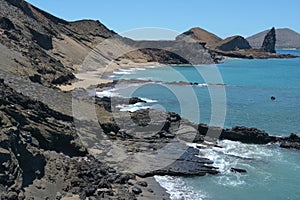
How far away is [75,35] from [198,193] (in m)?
94.6

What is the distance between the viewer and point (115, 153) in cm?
2931

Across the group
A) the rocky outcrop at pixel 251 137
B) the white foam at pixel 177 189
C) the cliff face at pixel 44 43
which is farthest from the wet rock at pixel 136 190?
the cliff face at pixel 44 43

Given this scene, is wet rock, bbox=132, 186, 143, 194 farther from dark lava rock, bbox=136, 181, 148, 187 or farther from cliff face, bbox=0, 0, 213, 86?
cliff face, bbox=0, 0, 213, 86

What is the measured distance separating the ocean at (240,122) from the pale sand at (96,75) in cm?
652

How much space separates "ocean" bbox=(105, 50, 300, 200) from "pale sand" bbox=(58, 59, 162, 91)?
6.52 metres

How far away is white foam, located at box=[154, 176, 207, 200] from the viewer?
23891mm

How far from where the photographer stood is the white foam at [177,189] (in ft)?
78.4

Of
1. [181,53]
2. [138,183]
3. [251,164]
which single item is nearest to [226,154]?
[251,164]

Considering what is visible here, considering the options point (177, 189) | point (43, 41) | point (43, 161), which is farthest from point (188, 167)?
point (43, 41)

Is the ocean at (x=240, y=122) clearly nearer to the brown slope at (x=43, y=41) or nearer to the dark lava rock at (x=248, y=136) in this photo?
the dark lava rock at (x=248, y=136)

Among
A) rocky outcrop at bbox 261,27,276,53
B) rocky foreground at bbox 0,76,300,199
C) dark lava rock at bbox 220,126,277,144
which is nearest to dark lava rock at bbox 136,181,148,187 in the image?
rocky foreground at bbox 0,76,300,199

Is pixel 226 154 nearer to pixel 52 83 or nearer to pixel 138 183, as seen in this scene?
pixel 138 183

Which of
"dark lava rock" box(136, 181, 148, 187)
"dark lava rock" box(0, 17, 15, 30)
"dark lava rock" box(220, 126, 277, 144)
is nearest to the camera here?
"dark lava rock" box(136, 181, 148, 187)

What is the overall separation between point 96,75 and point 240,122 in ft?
140
